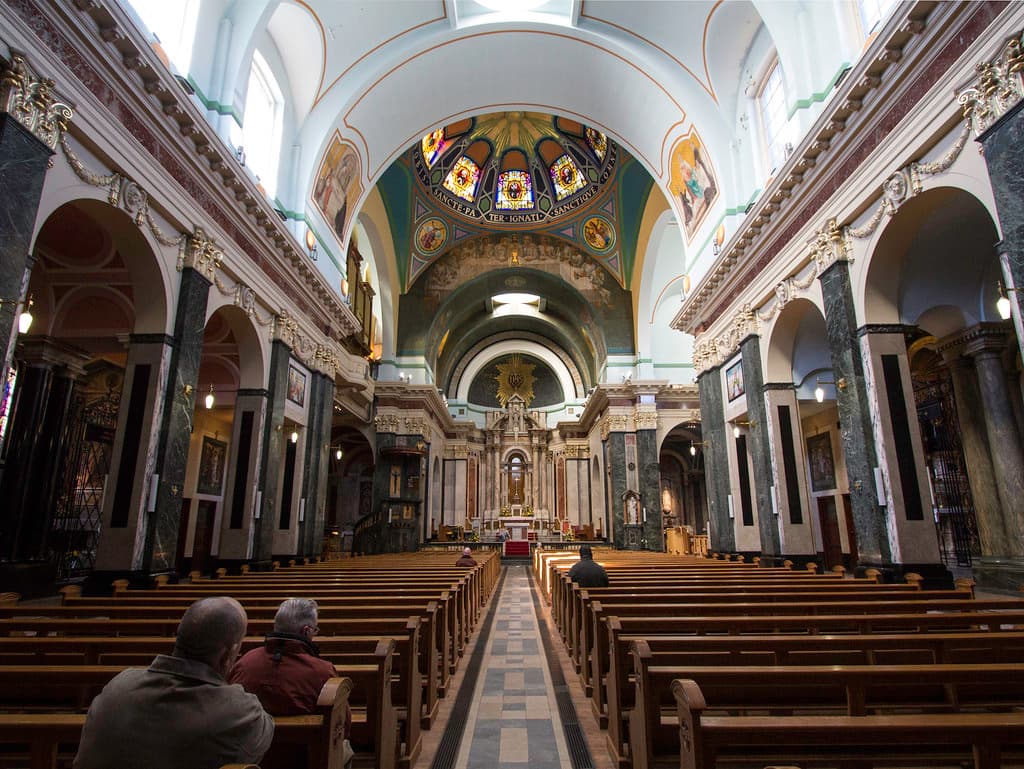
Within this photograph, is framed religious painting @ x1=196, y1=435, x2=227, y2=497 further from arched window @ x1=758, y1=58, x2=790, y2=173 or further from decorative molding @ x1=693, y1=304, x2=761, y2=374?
arched window @ x1=758, y1=58, x2=790, y2=173

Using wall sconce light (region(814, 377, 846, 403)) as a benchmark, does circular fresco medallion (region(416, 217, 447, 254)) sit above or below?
above

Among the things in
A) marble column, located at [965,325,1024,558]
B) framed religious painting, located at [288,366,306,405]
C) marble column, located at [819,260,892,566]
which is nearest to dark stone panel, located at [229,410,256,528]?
framed religious painting, located at [288,366,306,405]

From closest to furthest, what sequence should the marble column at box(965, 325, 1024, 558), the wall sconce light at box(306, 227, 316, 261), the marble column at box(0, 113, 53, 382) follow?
the marble column at box(0, 113, 53, 382), the marble column at box(965, 325, 1024, 558), the wall sconce light at box(306, 227, 316, 261)

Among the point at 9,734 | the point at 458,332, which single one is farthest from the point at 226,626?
the point at 458,332

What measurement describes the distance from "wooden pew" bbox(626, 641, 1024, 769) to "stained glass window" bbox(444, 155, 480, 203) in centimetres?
2151

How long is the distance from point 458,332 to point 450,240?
620 cm

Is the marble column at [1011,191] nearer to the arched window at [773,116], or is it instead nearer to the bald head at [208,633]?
the arched window at [773,116]

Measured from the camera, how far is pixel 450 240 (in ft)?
76.2

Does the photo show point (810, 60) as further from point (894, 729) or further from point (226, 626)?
point (226, 626)

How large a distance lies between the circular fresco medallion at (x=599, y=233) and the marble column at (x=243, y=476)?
15.5 m

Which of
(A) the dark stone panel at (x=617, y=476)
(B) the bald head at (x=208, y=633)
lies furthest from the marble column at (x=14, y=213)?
(A) the dark stone panel at (x=617, y=476)

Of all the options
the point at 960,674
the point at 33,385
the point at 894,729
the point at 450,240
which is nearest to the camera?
the point at 894,729

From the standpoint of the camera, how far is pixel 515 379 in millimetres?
34062

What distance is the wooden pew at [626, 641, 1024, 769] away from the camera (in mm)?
2406
